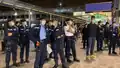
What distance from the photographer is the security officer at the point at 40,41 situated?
591 centimetres

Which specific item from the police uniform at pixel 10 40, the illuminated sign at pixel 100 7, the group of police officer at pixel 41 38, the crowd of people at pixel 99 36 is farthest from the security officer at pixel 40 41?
the illuminated sign at pixel 100 7

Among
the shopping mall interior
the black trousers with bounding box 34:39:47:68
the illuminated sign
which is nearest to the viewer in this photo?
the black trousers with bounding box 34:39:47:68

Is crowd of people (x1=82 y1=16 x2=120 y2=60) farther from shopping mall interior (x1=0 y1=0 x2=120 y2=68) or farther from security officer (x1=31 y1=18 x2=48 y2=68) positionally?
security officer (x1=31 y1=18 x2=48 y2=68)

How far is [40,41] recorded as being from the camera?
19.5 ft

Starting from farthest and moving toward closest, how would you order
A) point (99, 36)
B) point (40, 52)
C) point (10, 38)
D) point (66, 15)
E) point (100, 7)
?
point (66, 15)
point (100, 7)
point (99, 36)
point (10, 38)
point (40, 52)

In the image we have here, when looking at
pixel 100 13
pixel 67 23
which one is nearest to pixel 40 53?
pixel 67 23

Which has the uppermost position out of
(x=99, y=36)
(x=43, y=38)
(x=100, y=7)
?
(x=100, y=7)

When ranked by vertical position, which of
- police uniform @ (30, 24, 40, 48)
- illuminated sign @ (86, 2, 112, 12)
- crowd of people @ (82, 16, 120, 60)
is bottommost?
crowd of people @ (82, 16, 120, 60)

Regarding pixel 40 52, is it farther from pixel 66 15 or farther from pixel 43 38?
pixel 66 15

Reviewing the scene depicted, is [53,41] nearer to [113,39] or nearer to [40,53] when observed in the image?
[40,53]

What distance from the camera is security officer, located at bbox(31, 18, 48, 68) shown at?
5.91 m

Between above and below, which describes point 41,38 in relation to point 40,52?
above

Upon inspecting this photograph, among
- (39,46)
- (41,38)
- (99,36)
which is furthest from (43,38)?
(99,36)

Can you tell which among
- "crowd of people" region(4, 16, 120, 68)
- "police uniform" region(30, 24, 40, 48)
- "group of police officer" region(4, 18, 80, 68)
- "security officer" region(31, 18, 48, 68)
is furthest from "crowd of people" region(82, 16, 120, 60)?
"police uniform" region(30, 24, 40, 48)
